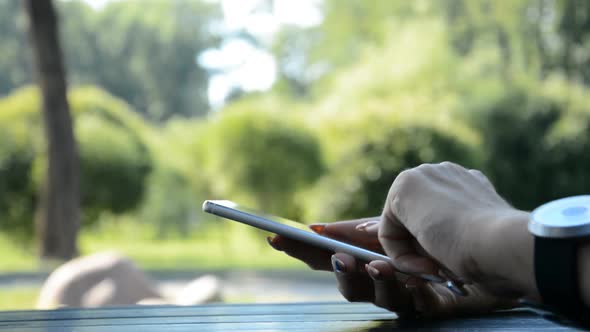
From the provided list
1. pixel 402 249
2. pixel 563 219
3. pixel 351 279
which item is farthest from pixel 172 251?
pixel 563 219

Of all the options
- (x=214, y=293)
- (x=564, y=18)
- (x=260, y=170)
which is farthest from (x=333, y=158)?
(x=564, y=18)

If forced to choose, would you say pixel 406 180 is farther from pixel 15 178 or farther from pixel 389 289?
pixel 15 178

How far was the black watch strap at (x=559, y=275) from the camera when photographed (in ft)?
2.37

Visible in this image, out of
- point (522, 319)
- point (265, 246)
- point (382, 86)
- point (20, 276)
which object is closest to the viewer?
point (522, 319)

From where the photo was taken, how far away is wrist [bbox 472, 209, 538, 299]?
786mm

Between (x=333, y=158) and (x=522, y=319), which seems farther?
(x=333, y=158)

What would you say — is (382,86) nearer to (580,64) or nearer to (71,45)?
(580,64)

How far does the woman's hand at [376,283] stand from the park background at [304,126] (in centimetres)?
643

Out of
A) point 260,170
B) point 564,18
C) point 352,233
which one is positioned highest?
point 564,18

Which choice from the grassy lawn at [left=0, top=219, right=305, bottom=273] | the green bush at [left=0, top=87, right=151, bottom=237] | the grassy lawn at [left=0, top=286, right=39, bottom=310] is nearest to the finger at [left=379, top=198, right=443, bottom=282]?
the grassy lawn at [left=0, top=286, right=39, bottom=310]

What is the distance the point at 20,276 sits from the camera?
34.1 feet

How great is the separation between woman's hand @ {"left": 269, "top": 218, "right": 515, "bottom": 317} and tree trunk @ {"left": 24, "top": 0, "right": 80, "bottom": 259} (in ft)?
30.4

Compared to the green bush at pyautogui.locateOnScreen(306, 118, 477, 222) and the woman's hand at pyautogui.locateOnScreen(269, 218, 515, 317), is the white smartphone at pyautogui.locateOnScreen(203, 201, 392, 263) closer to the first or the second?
the woman's hand at pyautogui.locateOnScreen(269, 218, 515, 317)

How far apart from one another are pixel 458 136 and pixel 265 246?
4155mm
